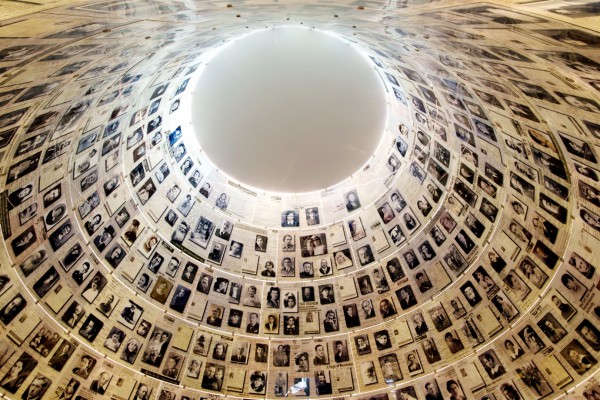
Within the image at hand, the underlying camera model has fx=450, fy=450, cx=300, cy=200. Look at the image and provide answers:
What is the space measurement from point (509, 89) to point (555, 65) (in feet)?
10.4

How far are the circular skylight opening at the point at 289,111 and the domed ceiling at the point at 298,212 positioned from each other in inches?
3.2

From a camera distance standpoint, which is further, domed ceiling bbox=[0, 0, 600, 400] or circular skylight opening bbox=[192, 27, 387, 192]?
circular skylight opening bbox=[192, 27, 387, 192]

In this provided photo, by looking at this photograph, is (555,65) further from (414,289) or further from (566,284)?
(414,289)

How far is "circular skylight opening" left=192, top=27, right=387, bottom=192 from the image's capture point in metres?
16.5

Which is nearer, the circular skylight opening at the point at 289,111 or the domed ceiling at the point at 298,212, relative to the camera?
the domed ceiling at the point at 298,212

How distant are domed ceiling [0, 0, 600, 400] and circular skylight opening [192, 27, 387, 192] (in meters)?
0.08

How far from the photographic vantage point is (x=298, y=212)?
17.0 metres

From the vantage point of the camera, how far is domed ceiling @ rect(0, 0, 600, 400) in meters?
10.4

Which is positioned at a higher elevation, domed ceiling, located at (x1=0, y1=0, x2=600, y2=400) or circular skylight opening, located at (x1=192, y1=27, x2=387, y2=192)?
circular skylight opening, located at (x1=192, y1=27, x2=387, y2=192)

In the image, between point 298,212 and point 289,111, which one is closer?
point 298,212

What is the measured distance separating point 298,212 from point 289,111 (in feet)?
13.4

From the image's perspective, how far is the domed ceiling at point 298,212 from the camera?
34.1 feet

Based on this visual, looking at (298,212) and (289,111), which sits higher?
(289,111)

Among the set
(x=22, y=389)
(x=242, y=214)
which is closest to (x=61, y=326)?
(x=22, y=389)
